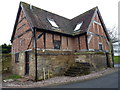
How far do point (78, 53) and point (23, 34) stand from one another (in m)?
6.91

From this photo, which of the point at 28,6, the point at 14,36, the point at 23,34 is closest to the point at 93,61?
the point at 23,34

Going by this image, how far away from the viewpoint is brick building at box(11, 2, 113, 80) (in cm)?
902

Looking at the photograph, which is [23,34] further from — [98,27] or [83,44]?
[98,27]

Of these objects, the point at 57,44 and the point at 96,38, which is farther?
the point at 96,38

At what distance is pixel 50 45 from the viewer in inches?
398

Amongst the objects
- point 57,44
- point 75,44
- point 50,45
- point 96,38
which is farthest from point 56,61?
point 96,38

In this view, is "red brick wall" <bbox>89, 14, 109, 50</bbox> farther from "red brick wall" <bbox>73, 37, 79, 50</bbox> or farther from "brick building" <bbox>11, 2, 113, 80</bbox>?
"red brick wall" <bbox>73, 37, 79, 50</bbox>

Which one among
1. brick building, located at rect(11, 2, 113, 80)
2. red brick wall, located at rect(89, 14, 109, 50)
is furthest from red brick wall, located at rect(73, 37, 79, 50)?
red brick wall, located at rect(89, 14, 109, 50)

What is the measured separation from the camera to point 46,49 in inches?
379

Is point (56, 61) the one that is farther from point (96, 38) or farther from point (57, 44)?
point (96, 38)

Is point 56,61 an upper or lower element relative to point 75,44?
lower

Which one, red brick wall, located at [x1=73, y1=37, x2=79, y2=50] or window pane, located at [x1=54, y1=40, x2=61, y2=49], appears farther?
red brick wall, located at [x1=73, y1=37, x2=79, y2=50]

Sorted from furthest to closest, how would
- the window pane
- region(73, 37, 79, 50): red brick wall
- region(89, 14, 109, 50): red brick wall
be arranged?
region(73, 37, 79, 50): red brick wall → region(89, 14, 109, 50): red brick wall → the window pane

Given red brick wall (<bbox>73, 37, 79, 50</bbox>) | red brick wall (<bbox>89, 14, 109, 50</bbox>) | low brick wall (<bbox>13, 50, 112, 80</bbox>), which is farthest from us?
red brick wall (<bbox>73, 37, 79, 50</bbox>)
